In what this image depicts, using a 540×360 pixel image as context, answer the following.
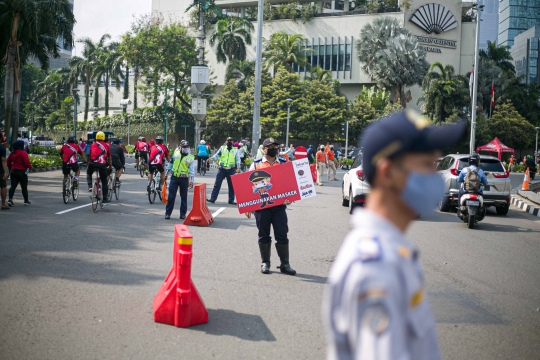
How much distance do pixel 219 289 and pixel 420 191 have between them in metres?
5.84

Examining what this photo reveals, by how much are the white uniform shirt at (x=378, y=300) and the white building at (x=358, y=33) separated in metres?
75.4

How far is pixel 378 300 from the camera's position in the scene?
182cm

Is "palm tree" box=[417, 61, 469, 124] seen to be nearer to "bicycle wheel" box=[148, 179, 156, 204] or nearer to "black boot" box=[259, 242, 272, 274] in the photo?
"bicycle wheel" box=[148, 179, 156, 204]

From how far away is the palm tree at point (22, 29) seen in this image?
31.2 meters

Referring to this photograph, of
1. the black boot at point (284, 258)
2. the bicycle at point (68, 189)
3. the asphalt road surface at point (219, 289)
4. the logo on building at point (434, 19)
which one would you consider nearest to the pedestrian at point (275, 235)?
the black boot at point (284, 258)

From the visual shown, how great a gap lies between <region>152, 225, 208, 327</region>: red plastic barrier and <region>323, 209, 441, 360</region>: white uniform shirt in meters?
4.08

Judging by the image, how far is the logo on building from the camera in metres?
75.8

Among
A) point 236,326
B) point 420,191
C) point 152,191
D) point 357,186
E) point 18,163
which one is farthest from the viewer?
point 152,191

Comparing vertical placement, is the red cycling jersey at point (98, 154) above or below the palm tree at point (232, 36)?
below

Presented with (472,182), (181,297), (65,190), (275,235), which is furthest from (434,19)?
(181,297)

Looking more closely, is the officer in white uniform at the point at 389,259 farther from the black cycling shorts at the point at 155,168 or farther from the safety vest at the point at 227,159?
the safety vest at the point at 227,159

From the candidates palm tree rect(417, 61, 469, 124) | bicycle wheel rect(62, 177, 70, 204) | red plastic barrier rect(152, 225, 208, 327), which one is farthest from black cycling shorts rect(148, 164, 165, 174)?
palm tree rect(417, 61, 469, 124)

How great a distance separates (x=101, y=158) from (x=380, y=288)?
14.6 metres

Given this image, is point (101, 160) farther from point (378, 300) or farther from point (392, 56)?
point (392, 56)
